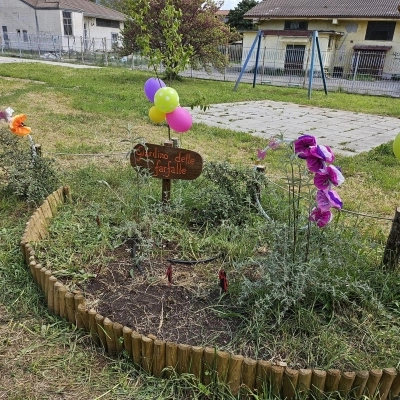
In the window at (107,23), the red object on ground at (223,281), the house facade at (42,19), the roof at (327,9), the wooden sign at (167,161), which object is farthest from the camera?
the window at (107,23)

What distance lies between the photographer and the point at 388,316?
90.7 inches

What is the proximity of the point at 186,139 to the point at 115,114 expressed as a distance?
2333 mm

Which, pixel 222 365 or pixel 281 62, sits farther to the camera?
pixel 281 62

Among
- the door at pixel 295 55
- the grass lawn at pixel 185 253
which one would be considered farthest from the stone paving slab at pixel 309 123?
the door at pixel 295 55

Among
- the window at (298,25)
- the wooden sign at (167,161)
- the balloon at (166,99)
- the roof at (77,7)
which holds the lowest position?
the wooden sign at (167,161)

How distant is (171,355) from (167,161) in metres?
1.68

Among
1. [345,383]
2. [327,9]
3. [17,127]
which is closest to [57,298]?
[345,383]

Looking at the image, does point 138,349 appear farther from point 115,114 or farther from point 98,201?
point 115,114

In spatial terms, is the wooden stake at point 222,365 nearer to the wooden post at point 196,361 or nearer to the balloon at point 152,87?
the wooden post at point 196,361

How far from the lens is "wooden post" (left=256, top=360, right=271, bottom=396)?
1895 millimetres

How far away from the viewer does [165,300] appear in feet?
8.25

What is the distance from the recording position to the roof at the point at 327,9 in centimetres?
2502

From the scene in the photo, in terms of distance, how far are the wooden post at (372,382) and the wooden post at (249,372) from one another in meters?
0.51

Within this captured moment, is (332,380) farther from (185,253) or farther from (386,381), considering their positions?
(185,253)
